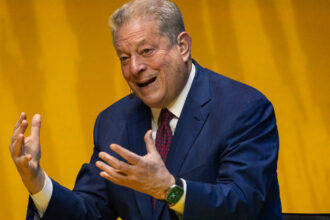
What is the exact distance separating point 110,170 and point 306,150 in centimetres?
177

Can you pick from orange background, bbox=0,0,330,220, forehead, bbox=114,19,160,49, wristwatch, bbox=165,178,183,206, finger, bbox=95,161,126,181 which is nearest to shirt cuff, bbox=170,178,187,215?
wristwatch, bbox=165,178,183,206

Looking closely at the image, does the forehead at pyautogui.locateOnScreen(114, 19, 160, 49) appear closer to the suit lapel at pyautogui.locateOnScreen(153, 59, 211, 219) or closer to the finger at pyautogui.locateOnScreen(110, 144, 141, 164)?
the suit lapel at pyautogui.locateOnScreen(153, 59, 211, 219)

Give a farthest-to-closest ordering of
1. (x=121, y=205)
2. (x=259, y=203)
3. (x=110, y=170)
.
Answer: (x=121, y=205) < (x=259, y=203) < (x=110, y=170)

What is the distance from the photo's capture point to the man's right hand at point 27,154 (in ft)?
5.49

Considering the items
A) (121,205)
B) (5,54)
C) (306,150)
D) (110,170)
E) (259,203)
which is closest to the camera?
(110,170)

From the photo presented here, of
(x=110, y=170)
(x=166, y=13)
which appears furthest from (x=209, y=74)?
(x=110, y=170)

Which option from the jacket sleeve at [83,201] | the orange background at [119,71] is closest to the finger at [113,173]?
the jacket sleeve at [83,201]

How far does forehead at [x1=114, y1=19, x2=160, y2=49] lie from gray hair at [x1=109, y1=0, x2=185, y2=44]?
0.02 m

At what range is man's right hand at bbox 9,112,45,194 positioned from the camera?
1673 mm

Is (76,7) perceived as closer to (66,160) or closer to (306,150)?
(66,160)

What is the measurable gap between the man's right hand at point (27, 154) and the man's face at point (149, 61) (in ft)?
1.10

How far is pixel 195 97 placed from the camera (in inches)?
75.4

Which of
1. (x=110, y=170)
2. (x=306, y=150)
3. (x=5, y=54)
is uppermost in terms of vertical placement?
(x=5, y=54)

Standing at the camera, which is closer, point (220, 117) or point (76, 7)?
point (220, 117)
